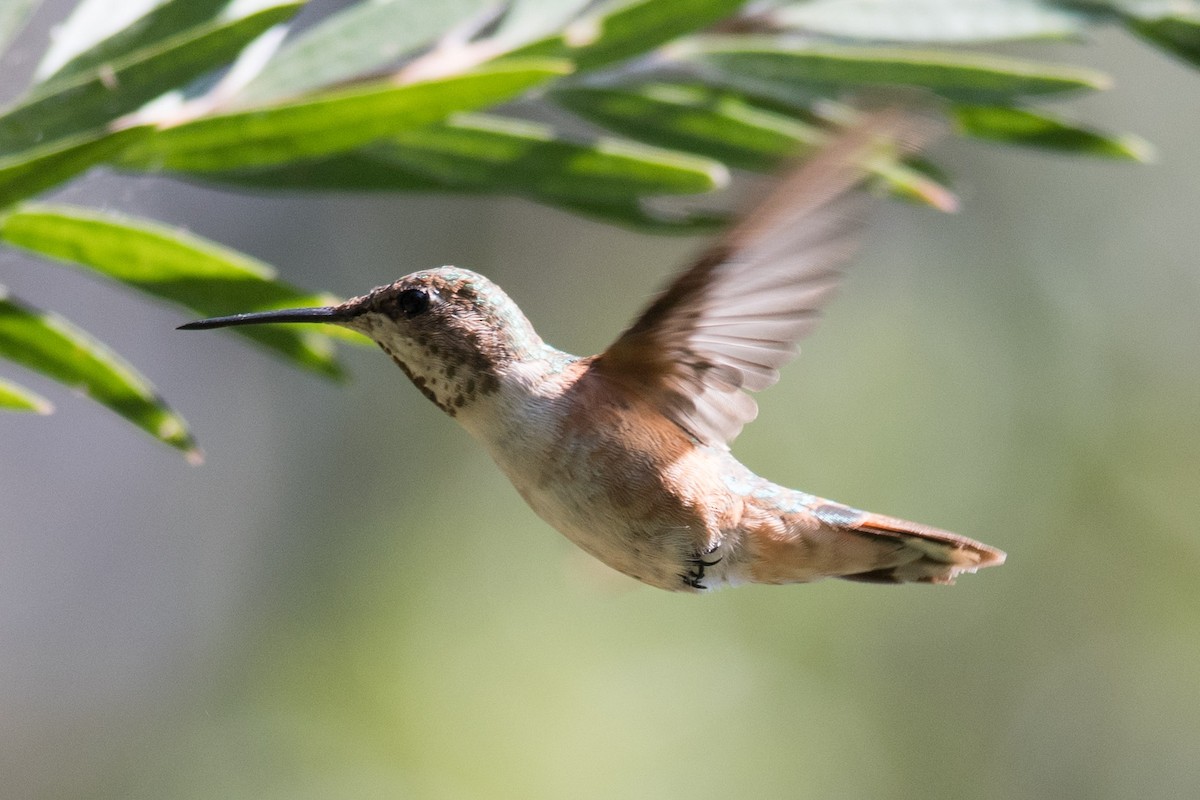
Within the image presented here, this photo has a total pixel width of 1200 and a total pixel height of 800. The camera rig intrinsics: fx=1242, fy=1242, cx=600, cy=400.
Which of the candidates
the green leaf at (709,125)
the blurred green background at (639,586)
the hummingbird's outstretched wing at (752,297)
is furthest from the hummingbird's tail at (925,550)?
the blurred green background at (639,586)

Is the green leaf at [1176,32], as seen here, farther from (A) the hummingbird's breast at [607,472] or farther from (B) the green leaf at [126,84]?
(B) the green leaf at [126,84]

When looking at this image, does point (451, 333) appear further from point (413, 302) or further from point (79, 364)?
point (79, 364)

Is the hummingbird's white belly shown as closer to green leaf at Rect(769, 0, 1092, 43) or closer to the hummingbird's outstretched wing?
the hummingbird's outstretched wing

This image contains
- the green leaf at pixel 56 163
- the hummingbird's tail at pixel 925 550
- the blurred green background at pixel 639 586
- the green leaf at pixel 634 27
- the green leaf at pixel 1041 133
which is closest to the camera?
the green leaf at pixel 56 163

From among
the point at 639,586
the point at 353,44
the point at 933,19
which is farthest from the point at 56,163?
the point at 639,586

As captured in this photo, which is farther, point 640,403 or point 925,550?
point 925,550
